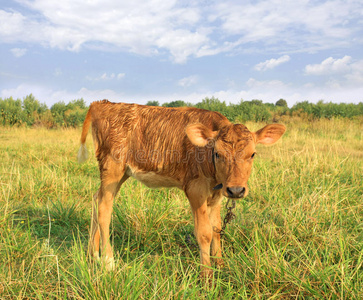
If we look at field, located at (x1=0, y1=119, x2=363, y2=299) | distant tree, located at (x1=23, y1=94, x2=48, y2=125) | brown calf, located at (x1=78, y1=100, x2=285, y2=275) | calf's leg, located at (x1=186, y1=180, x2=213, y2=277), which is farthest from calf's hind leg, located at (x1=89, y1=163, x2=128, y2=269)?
distant tree, located at (x1=23, y1=94, x2=48, y2=125)

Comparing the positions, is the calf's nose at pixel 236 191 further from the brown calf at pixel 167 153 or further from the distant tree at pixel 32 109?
the distant tree at pixel 32 109

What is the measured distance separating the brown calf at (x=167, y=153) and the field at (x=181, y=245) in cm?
33

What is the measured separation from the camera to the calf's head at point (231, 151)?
2.66 metres

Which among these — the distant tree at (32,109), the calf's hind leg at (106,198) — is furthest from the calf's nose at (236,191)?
the distant tree at (32,109)

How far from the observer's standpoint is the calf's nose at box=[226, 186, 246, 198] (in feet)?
8.52

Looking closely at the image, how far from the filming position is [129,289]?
230cm

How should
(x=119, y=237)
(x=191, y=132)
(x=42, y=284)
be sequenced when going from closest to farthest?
(x=42, y=284) < (x=191, y=132) < (x=119, y=237)

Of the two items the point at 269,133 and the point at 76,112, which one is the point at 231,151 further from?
the point at 76,112

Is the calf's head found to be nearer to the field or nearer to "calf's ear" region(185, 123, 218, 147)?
"calf's ear" region(185, 123, 218, 147)

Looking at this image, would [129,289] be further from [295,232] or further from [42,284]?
[295,232]

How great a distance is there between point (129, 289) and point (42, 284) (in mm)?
803

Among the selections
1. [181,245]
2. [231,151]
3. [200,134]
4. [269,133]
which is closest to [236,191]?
[231,151]

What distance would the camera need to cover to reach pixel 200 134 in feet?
9.71

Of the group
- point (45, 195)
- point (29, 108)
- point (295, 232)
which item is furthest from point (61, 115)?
point (295, 232)
